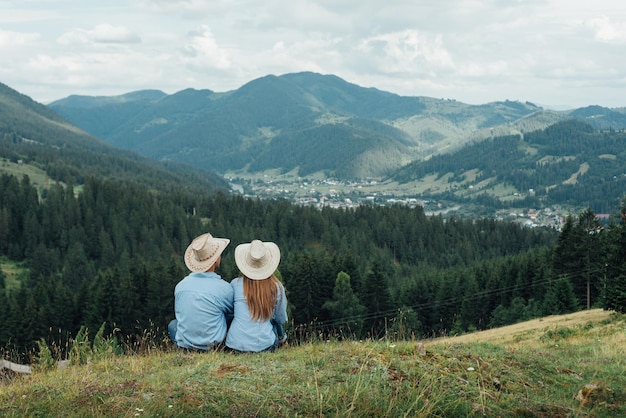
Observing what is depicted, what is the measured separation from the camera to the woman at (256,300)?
1079cm

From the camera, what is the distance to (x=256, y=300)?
35.7 ft

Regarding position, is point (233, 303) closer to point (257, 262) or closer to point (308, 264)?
point (257, 262)

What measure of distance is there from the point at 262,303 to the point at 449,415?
4391 mm

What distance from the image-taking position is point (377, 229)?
15050cm

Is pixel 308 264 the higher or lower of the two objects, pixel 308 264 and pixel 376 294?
the higher

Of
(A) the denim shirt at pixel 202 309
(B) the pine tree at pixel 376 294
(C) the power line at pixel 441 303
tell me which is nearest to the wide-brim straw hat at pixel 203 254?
(A) the denim shirt at pixel 202 309

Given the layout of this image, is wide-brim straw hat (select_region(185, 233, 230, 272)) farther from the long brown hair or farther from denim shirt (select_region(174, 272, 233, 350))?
the long brown hair

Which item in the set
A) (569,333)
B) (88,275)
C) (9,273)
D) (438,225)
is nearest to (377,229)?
(438,225)

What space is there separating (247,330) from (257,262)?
1.47 m

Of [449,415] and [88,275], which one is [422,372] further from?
[88,275]

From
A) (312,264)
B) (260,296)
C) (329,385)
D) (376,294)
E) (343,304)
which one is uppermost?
(260,296)

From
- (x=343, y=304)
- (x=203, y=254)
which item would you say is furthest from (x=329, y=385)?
(x=343, y=304)

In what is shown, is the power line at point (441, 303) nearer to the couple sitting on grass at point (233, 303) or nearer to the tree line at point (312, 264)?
the tree line at point (312, 264)

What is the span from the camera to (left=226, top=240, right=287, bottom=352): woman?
425 inches
